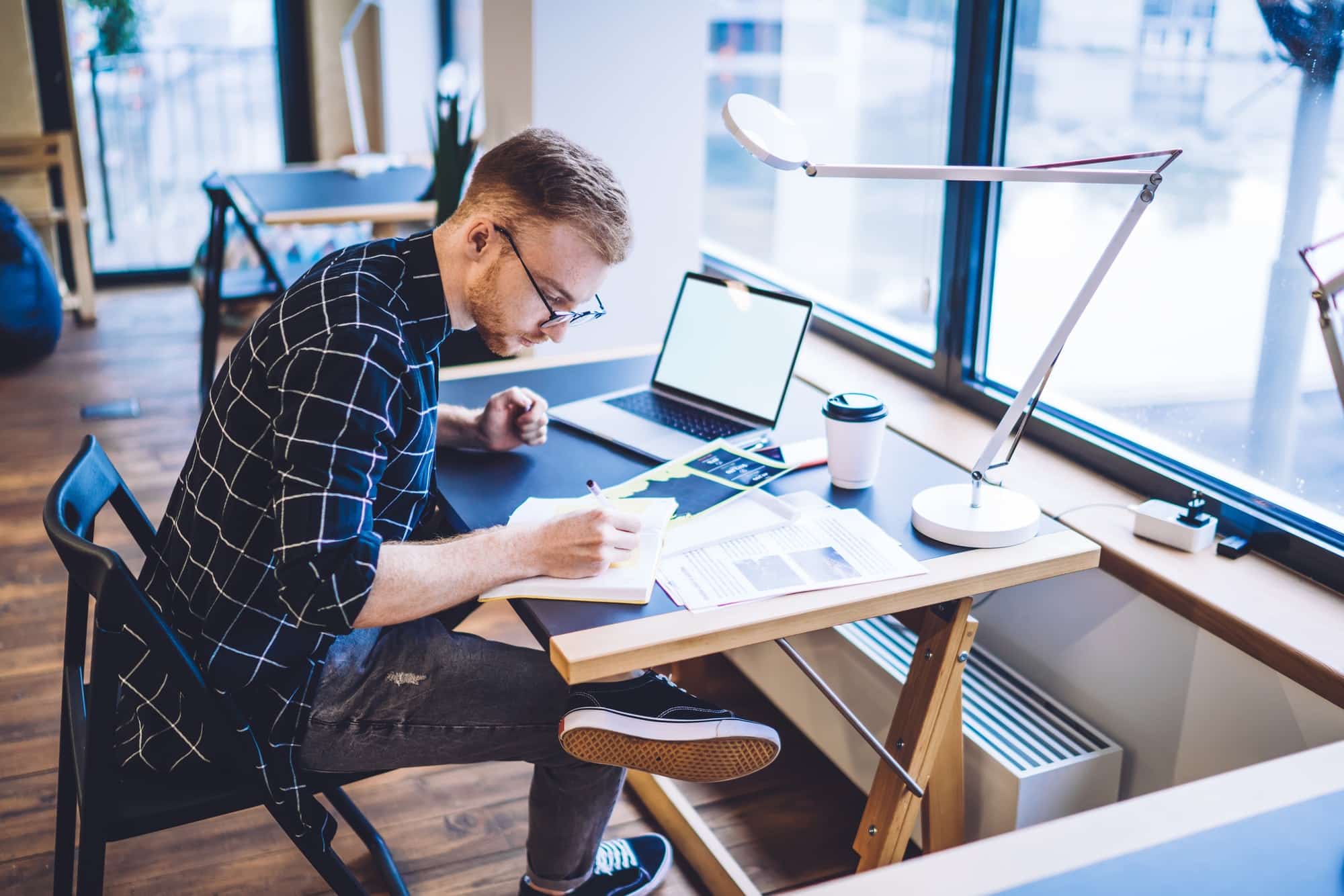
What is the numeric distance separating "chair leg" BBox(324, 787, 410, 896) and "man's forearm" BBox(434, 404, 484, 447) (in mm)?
581

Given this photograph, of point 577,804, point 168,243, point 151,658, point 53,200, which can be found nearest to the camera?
point 151,658

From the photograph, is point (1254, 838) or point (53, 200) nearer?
point (1254, 838)

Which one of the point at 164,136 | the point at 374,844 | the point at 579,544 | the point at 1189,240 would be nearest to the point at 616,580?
the point at 579,544

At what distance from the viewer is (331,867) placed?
1.48m

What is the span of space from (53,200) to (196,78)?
0.89 meters

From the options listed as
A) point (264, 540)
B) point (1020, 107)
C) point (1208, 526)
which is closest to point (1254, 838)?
point (1208, 526)

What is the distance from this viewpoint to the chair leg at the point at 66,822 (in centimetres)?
147

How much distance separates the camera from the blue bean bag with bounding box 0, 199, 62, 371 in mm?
4422

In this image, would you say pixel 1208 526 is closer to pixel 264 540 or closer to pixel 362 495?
pixel 362 495

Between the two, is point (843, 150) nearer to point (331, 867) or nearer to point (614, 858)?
point (614, 858)

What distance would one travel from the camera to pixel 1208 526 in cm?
178

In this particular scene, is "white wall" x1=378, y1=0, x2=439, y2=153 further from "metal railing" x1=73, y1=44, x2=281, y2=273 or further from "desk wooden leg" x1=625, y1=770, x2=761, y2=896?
"desk wooden leg" x1=625, y1=770, x2=761, y2=896

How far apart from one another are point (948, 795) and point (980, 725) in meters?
0.15

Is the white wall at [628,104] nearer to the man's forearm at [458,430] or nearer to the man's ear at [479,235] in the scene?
the man's forearm at [458,430]
